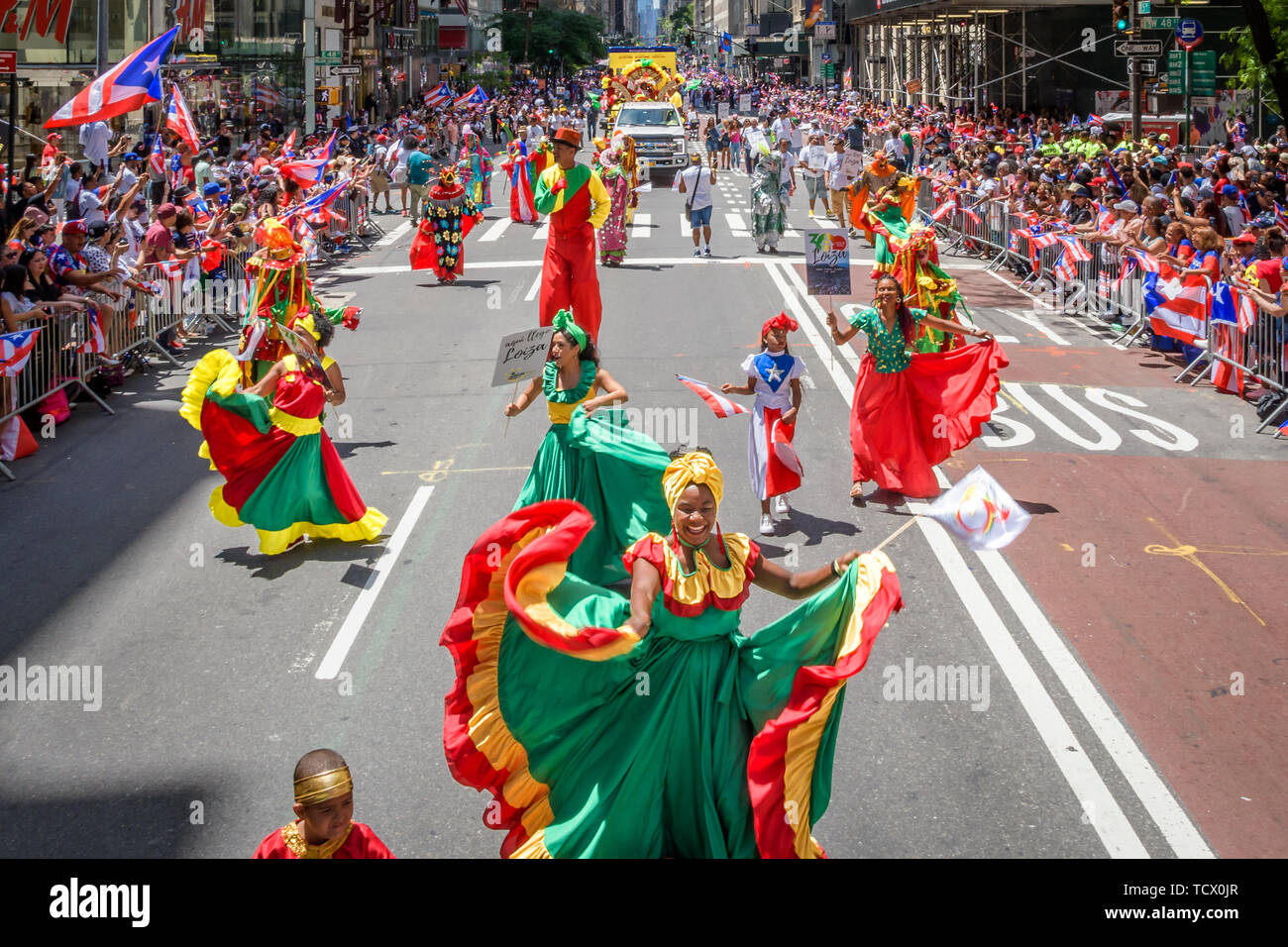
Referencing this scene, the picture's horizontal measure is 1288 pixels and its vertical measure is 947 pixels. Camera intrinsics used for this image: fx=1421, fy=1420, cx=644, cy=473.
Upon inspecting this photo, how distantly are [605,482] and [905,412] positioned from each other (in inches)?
124

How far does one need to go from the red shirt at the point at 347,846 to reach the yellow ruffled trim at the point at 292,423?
4.99 meters

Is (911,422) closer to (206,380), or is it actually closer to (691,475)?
(206,380)

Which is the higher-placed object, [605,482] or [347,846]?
[605,482]

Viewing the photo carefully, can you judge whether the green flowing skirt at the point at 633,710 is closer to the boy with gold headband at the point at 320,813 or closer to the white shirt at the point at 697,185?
the boy with gold headband at the point at 320,813

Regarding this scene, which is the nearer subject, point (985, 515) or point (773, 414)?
point (985, 515)

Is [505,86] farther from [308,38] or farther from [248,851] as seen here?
[248,851]

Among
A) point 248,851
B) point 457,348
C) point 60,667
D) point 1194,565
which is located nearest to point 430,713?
point 248,851

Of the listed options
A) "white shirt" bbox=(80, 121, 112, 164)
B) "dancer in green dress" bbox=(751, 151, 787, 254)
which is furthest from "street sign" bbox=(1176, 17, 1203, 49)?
"white shirt" bbox=(80, 121, 112, 164)

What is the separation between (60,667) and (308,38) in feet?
100.0

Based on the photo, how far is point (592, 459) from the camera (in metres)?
7.96

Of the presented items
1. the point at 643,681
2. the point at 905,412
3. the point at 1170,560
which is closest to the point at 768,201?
the point at 905,412

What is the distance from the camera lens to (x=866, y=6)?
191 feet

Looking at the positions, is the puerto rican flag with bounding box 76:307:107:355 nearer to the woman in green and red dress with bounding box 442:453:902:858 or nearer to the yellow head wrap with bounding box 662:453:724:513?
the woman in green and red dress with bounding box 442:453:902:858

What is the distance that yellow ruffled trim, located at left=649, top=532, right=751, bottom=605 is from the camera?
4.98 m
